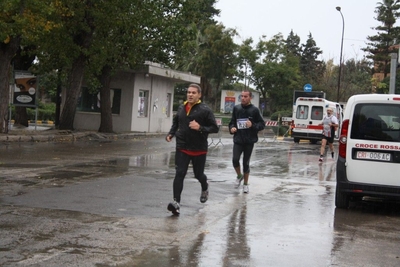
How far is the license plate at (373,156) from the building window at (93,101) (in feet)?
79.9

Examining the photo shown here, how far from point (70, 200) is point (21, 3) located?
1226 centimetres

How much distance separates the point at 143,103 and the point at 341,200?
82.1 feet

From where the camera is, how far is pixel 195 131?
27.9 ft

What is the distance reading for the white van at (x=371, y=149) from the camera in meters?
9.72

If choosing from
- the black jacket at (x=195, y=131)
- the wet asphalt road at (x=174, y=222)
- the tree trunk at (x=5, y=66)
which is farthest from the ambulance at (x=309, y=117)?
the black jacket at (x=195, y=131)

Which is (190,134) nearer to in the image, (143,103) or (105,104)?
(105,104)

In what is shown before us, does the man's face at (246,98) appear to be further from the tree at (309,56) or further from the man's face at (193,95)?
the tree at (309,56)

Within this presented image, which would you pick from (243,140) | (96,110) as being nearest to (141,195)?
(243,140)

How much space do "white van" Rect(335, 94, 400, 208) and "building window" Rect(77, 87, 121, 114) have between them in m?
24.2

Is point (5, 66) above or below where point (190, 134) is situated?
above

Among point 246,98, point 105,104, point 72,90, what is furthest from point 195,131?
point 105,104

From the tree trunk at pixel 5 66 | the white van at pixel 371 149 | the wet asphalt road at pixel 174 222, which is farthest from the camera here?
the tree trunk at pixel 5 66

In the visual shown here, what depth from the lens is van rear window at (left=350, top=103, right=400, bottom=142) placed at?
9.75 meters

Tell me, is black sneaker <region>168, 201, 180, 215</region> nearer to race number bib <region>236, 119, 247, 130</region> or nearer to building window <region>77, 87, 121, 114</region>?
race number bib <region>236, 119, 247, 130</region>
